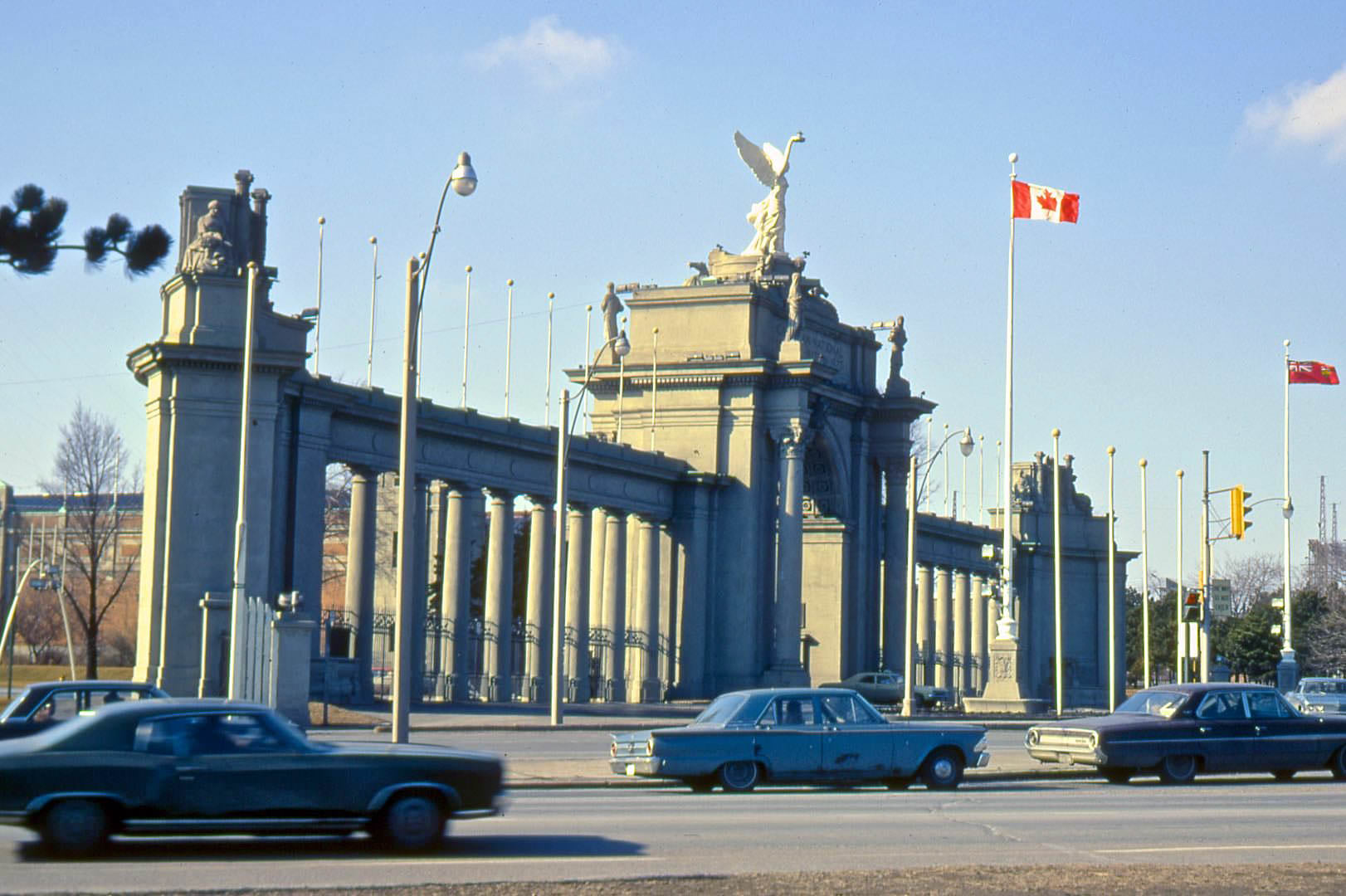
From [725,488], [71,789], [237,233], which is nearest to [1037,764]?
[71,789]

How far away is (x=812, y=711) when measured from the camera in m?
25.2

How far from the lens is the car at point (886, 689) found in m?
67.7

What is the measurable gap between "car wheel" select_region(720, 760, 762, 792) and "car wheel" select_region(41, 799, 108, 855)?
10.6 m

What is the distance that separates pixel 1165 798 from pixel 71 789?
14793 millimetres

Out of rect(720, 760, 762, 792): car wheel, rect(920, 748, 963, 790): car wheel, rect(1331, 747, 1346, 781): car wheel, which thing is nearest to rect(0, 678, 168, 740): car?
rect(720, 760, 762, 792): car wheel

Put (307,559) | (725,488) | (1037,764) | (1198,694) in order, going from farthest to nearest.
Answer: (725,488)
(307,559)
(1037,764)
(1198,694)

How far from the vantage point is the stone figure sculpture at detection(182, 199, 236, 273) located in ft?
148

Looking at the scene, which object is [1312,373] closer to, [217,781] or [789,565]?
[789,565]

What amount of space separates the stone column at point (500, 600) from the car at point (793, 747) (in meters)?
32.3

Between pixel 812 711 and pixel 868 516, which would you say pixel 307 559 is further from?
pixel 868 516

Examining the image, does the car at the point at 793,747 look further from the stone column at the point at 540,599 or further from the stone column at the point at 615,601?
the stone column at the point at 615,601

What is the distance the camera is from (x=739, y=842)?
17641 mm

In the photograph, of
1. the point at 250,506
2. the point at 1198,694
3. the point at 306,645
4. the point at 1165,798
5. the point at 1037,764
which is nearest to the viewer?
the point at 1165,798

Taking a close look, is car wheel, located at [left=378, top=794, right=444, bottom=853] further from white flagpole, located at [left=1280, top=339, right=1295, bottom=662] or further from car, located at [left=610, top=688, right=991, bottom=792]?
white flagpole, located at [left=1280, top=339, right=1295, bottom=662]
